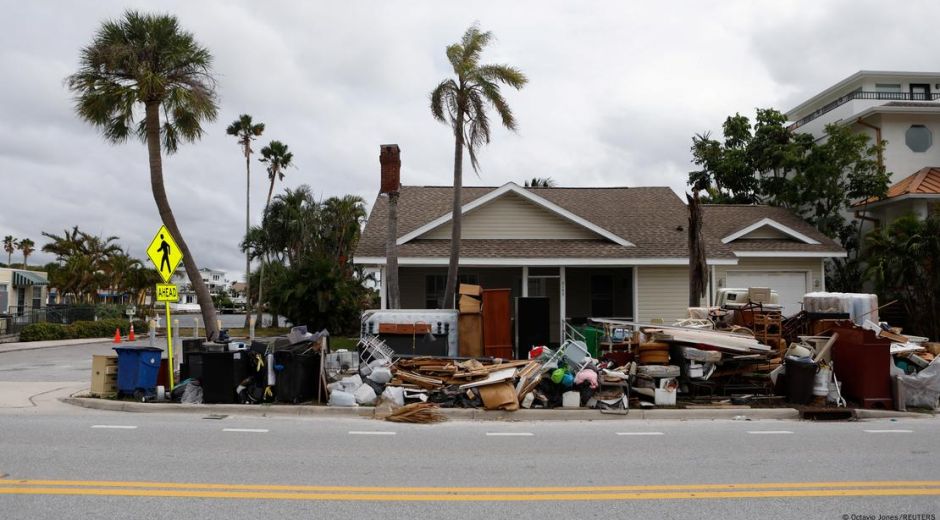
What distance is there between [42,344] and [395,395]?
24630mm

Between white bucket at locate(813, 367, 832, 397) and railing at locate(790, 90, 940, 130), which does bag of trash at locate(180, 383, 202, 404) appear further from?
railing at locate(790, 90, 940, 130)

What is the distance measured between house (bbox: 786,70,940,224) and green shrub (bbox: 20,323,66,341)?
35614 mm

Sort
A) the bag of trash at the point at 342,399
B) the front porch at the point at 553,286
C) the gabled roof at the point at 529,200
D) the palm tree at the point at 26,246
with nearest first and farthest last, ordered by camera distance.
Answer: the bag of trash at the point at 342,399, the gabled roof at the point at 529,200, the front porch at the point at 553,286, the palm tree at the point at 26,246

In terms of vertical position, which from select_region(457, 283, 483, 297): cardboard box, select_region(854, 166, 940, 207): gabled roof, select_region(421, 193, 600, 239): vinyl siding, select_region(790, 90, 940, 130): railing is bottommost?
select_region(457, 283, 483, 297): cardboard box

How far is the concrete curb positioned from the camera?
11031 mm

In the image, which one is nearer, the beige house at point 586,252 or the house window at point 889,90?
the beige house at point 586,252

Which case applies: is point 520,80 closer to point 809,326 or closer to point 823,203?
point 809,326

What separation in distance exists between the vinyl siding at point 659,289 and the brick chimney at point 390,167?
25.3 ft

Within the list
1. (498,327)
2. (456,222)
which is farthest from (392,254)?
(498,327)

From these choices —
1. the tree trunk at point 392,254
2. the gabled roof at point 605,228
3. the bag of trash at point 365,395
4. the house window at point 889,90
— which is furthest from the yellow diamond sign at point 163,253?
the house window at point 889,90

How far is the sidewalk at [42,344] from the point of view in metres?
27.2

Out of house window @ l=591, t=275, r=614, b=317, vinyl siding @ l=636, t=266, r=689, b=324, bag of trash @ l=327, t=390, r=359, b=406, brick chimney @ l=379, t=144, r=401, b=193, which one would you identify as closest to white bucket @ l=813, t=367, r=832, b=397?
bag of trash @ l=327, t=390, r=359, b=406

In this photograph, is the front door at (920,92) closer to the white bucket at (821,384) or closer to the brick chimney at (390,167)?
the white bucket at (821,384)

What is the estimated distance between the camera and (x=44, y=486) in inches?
254
